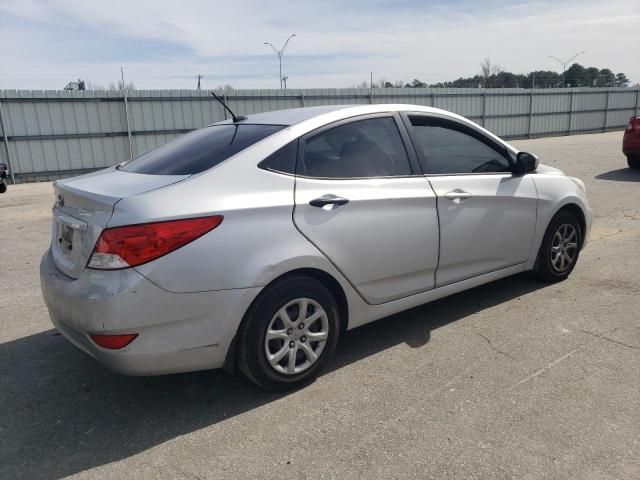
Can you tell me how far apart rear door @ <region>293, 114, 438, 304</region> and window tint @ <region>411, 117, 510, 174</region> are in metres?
0.18

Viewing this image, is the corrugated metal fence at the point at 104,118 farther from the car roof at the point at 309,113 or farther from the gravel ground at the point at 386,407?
the car roof at the point at 309,113

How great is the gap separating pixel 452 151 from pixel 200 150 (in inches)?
72.1

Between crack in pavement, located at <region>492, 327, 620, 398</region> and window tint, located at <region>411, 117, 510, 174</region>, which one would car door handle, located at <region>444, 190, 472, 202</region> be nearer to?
window tint, located at <region>411, 117, 510, 174</region>

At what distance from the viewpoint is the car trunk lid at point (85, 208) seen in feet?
9.04

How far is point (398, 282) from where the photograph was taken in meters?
3.58

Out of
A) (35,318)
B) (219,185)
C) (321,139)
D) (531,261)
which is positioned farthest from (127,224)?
(531,261)

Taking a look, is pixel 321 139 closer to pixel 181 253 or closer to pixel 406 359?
pixel 181 253

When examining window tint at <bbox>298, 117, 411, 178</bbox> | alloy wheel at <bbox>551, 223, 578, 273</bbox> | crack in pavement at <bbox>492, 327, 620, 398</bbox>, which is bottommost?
crack in pavement at <bbox>492, 327, 620, 398</bbox>

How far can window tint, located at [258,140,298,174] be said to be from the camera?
10.1 feet

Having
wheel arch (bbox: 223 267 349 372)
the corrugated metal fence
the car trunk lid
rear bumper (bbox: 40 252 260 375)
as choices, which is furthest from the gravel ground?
the corrugated metal fence

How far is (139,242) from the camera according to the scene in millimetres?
2617

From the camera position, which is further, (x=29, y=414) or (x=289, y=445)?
(x=29, y=414)

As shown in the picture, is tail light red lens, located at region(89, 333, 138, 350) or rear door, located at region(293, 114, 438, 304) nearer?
tail light red lens, located at region(89, 333, 138, 350)

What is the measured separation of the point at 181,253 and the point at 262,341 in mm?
682
